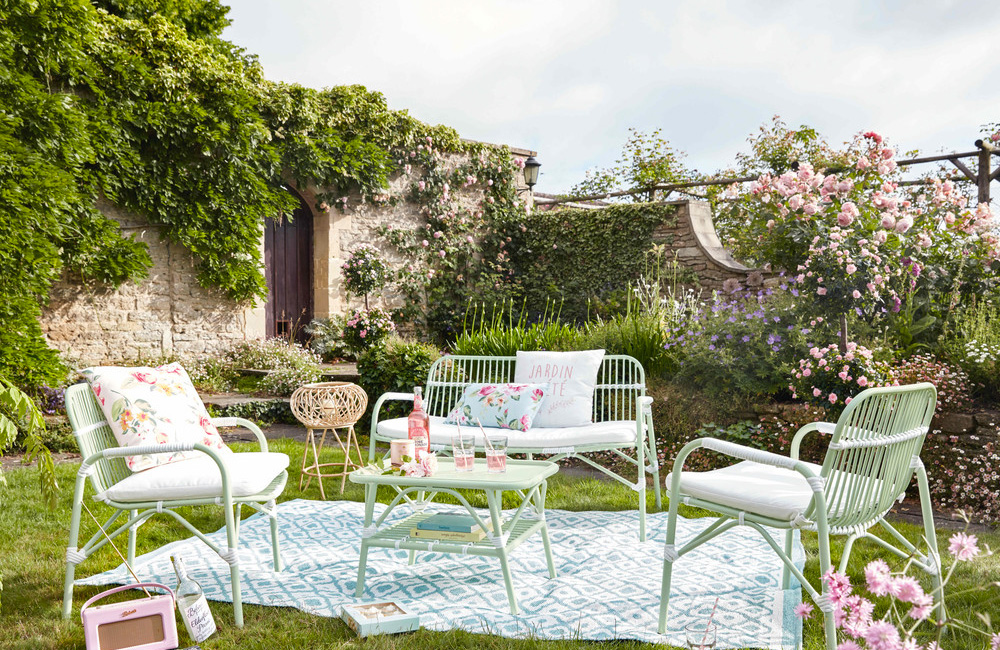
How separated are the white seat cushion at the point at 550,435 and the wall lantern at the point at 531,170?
6164mm

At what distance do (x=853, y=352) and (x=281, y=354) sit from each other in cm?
559

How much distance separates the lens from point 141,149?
23.1 feet

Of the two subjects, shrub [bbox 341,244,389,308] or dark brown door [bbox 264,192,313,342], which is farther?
shrub [bbox 341,244,389,308]

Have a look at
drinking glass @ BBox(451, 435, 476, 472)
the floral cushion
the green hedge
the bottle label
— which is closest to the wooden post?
the green hedge

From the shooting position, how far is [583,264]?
8828 millimetres

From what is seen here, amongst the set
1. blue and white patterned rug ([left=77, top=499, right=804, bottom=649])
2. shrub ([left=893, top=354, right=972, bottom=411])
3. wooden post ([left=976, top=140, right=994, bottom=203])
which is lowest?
blue and white patterned rug ([left=77, top=499, right=804, bottom=649])

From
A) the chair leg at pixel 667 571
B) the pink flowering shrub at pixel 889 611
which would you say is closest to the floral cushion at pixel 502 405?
the chair leg at pixel 667 571

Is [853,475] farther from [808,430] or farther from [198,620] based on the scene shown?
[198,620]

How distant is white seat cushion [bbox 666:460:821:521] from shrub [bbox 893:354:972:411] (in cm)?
188

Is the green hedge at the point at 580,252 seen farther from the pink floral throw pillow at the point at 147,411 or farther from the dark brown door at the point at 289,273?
the pink floral throw pillow at the point at 147,411

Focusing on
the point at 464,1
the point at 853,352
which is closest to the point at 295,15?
the point at 464,1

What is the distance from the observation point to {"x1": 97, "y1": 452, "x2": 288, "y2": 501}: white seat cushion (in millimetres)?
2568

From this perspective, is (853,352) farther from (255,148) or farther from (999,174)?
(255,148)

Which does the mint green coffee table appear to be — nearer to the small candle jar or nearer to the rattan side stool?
the small candle jar
